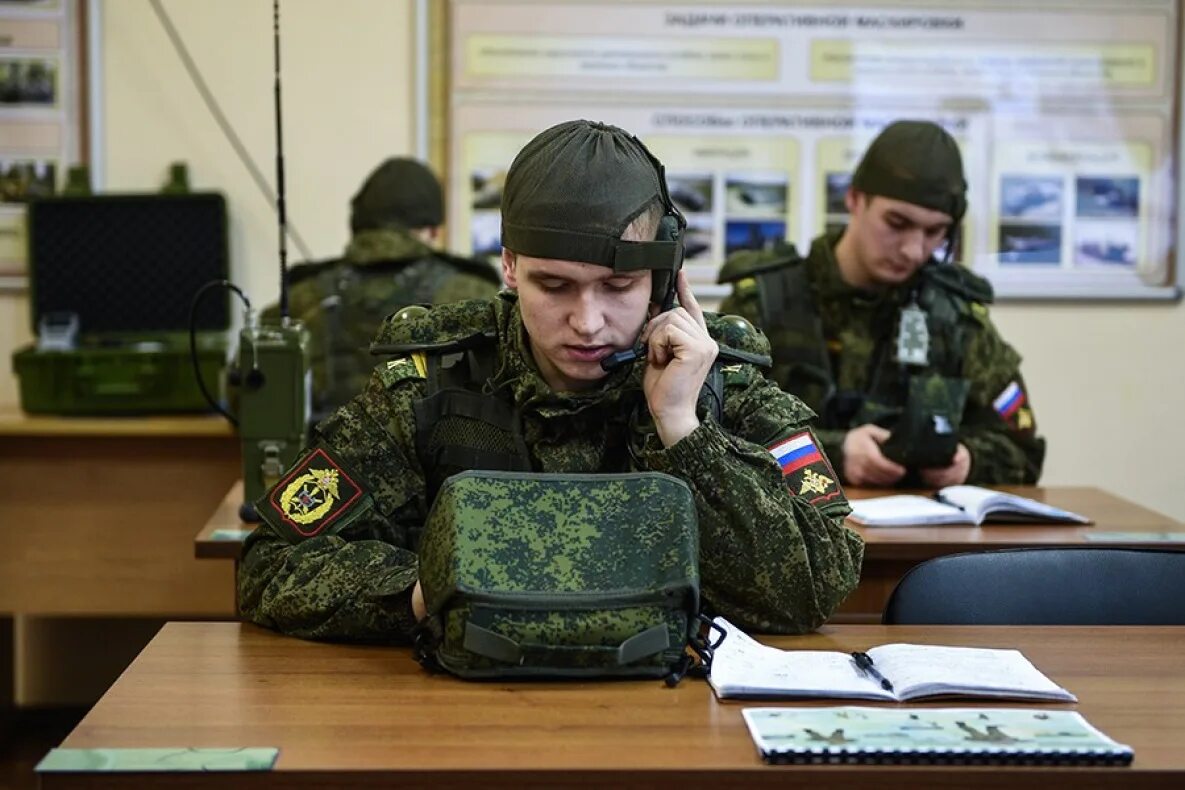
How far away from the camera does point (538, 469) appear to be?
1.93 meters

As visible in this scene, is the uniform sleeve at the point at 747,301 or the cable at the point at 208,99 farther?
the cable at the point at 208,99

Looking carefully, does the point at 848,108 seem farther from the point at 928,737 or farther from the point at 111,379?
the point at 928,737

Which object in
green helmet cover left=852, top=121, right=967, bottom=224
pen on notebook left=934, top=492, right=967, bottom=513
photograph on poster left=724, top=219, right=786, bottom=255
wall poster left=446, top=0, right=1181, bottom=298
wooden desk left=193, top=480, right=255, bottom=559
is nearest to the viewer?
wooden desk left=193, top=480, right=255, bottom=559

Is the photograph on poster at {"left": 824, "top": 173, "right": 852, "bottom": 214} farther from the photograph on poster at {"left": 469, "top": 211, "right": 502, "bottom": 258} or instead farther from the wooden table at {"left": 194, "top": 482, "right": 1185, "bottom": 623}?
the wooden table at {"left": 194, "top": 482, "right": 1185, "bottom": 623}

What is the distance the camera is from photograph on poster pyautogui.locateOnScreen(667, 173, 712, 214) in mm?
4410

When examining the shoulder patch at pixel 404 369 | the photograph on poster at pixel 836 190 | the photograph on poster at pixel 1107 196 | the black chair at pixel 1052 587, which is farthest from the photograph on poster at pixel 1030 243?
the shoulder patch at pixel 404 369

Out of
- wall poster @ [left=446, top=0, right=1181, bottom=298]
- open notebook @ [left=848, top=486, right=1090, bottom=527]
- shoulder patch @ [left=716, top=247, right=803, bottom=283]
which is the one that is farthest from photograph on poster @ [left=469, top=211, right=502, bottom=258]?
open notebook @ [left=848, top=486, right=1090, bottom=527]

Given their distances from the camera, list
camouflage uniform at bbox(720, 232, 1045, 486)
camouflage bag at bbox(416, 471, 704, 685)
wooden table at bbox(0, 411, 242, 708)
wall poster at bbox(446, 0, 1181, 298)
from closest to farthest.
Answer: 1. camouflage bag at bbox(416, 471, 704, 685)
2. camouflage uniform at bbox(720, 232, 1045, 486)
3. wooden table at bbox(0, 411, 242, 708)
4. wall poster at bbox(446, 0, 1181, 298)

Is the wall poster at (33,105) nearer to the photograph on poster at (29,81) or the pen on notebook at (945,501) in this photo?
the photograph on poster at (29,81)

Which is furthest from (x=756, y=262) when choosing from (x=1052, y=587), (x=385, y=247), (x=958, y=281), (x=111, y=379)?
(x=111, y=379)

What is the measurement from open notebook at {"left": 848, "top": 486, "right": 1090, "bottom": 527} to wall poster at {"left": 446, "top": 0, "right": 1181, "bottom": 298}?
1693 millimetres

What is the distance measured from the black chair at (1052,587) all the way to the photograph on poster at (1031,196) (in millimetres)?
2561

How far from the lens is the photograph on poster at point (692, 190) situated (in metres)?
4.41
